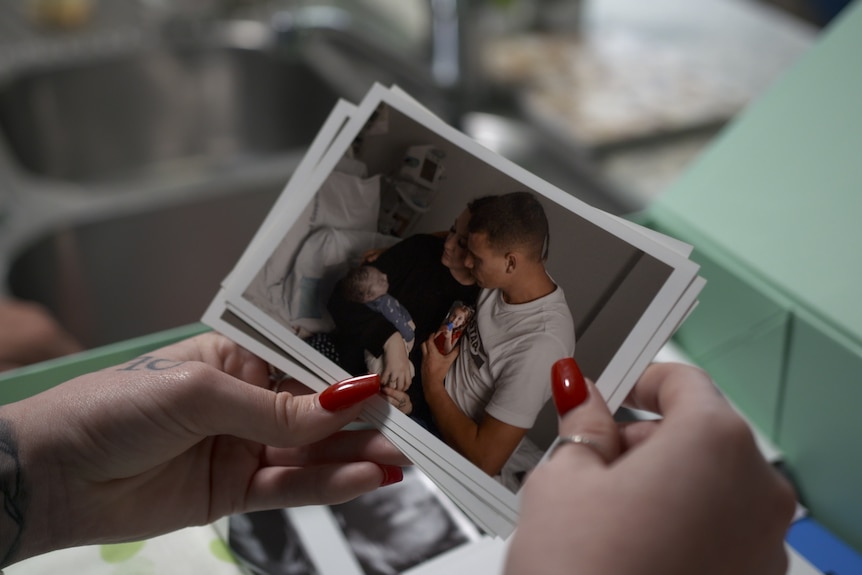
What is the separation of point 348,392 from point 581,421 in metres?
0.19

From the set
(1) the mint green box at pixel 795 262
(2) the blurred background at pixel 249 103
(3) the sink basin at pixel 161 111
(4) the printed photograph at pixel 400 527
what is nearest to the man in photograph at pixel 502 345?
(4) the printed photograph at pixel 400 527

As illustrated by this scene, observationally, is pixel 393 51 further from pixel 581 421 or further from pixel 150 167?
pixel 581 421

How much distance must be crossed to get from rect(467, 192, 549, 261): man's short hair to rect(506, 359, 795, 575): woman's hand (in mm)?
156

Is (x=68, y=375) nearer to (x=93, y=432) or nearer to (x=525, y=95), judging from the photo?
(x=93, y=432)

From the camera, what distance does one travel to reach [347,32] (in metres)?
1.93

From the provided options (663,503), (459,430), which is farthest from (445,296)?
(663,503)

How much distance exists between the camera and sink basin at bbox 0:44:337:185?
5.94ft

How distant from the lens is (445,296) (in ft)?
2.12

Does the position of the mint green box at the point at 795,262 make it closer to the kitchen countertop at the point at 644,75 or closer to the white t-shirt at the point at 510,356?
the white t-shirt at the point at 510,356

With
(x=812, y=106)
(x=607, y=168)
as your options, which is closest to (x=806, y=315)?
(x=812, y=106)

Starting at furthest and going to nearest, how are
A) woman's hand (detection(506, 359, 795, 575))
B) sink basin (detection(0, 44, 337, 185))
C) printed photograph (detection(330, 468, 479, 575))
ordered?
sink basin (detection(0, 44, 337, 185)) < printed photograph (detection(330, 468, 479, 575)) < woman's hand (detection(506, 359, 795, 575))

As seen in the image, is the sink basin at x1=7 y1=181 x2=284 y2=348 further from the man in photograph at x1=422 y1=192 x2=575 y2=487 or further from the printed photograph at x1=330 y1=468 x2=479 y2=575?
the man in photograph at x1=422 y1=192 x2=575 y2=487

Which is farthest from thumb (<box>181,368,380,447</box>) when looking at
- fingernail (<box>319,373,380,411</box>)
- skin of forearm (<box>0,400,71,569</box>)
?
skin of forearm (<box>0,400,71,569</box>)

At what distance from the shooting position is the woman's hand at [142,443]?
2.04ft
